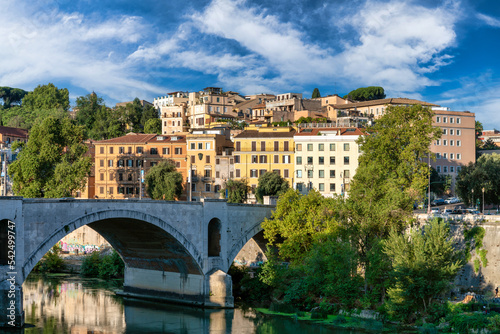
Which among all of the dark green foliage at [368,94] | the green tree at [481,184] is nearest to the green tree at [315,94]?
the dark green foliage at [368,94]

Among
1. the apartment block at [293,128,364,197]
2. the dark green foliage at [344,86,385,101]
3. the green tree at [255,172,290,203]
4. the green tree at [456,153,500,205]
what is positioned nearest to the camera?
the green tree at [456,153,500,205]

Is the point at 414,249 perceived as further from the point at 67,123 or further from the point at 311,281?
the point at 67,123

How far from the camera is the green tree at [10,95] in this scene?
488ft

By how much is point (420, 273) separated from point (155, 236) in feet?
51.7

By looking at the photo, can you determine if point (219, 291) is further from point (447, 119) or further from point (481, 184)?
point (447, 119)

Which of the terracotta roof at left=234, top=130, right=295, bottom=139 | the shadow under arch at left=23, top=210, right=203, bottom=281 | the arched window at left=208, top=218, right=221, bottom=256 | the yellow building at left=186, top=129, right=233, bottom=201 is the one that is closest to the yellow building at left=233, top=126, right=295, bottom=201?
the terracotta roof at left=234, top=130, right=295, bottom=139

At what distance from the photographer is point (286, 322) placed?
3656 centimetres

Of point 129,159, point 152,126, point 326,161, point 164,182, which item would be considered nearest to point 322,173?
point 326,161

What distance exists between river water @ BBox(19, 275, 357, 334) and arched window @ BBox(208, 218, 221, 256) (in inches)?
160

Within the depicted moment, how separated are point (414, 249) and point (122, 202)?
15819 mm

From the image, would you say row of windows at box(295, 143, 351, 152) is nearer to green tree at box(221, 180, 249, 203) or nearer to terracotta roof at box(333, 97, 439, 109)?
green tree at box(221, 180, 249, 203)

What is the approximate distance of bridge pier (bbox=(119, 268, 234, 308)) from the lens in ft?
132

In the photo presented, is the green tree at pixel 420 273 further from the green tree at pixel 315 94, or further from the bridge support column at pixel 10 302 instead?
the green tree at pixel 315 94

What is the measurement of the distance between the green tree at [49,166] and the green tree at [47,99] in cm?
5846
